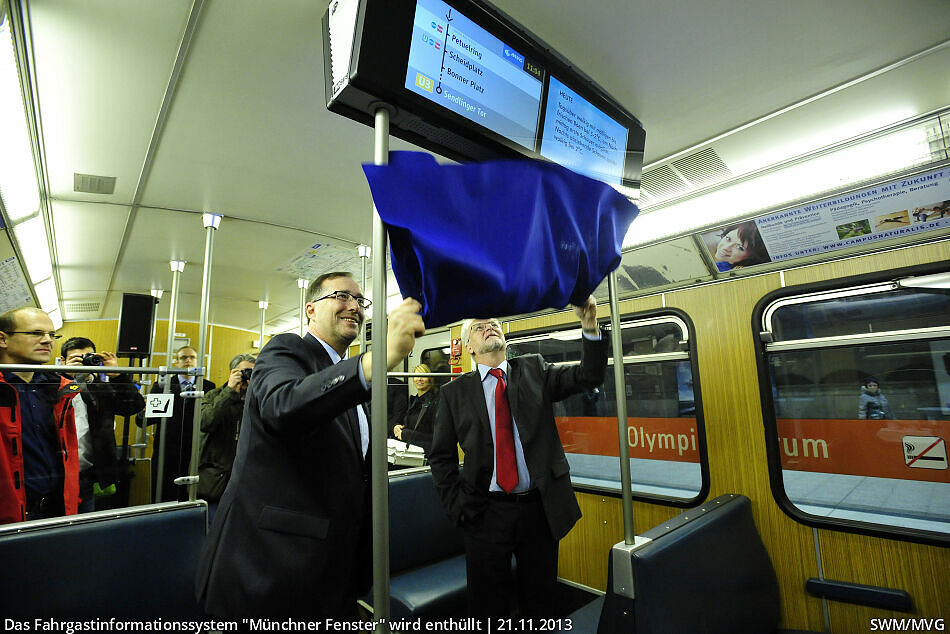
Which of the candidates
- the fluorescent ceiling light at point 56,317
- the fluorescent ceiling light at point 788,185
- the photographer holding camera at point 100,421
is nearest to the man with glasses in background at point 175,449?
the photographer holding camera at point 100,421

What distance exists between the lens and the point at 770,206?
2.73 metres

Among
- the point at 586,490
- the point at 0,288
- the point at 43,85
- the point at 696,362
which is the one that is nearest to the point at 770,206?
the point at 696,362

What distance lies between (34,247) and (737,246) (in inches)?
216

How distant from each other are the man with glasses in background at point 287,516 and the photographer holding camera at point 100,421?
1.78 meters

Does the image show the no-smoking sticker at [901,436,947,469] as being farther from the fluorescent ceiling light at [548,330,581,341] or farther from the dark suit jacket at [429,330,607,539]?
the fluorescent ceiling light at [548,330,581,341]

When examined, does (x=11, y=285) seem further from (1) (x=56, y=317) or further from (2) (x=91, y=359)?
(1) (x=56, y=317)

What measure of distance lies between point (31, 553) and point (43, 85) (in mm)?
2014

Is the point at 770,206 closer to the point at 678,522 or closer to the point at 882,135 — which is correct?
the point at 882,135

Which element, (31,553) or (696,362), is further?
(696,362)

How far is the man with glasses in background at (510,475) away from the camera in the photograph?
2.36 metres

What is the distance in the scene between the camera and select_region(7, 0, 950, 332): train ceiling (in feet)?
5.41

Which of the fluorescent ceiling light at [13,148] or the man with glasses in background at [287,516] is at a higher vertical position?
the fluorescent ceiling light at [13,148]

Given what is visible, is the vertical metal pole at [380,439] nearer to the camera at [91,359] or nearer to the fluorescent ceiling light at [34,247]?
the camera at [91,359]

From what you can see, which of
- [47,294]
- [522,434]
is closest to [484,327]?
[522,434]
